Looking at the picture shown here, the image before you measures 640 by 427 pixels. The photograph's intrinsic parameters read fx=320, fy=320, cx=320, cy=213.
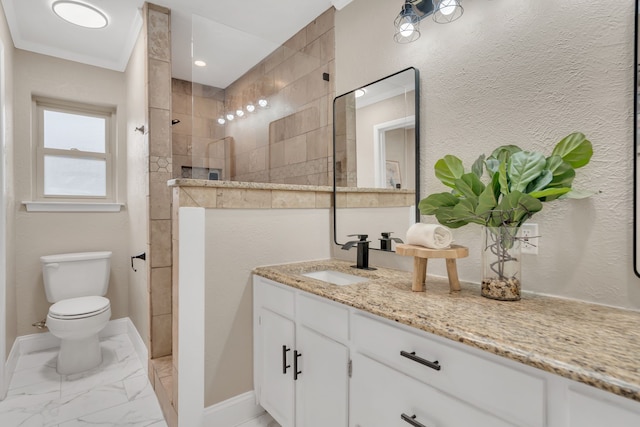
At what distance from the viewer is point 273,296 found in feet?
5.18

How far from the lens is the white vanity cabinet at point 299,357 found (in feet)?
3.99

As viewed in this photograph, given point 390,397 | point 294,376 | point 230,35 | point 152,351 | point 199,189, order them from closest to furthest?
1. point 390,397
2. point 294,376
3. point 199,189
4. point 152,351
5. point 230,35

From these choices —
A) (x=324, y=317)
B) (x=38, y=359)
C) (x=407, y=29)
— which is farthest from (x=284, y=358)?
(x=38, y=359)

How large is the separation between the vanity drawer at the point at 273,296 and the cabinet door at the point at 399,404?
0.43 m

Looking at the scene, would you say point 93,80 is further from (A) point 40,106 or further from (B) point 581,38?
(B) point 581,38

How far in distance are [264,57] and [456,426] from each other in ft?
9.65

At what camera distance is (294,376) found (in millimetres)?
1428

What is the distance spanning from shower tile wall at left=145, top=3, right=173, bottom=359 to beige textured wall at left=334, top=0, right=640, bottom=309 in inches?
68.1

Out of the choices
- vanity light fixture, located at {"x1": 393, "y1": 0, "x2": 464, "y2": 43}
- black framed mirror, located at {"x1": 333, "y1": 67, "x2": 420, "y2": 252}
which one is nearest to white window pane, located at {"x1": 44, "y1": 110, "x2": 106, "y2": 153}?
black framed mirror, located at {"x1": 333, "y1": 67, "x2": 420, "y2": 252}

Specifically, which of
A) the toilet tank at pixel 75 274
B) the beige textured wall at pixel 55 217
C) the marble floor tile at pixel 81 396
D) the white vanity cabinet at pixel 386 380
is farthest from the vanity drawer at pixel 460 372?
the beige textured wall at pixel 55 217

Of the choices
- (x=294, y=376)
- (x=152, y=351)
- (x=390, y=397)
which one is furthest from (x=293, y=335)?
(x=152, y=351)

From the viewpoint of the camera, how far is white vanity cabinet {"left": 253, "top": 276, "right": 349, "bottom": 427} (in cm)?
122

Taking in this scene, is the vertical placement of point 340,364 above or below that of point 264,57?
below

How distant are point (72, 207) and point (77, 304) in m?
0.91
